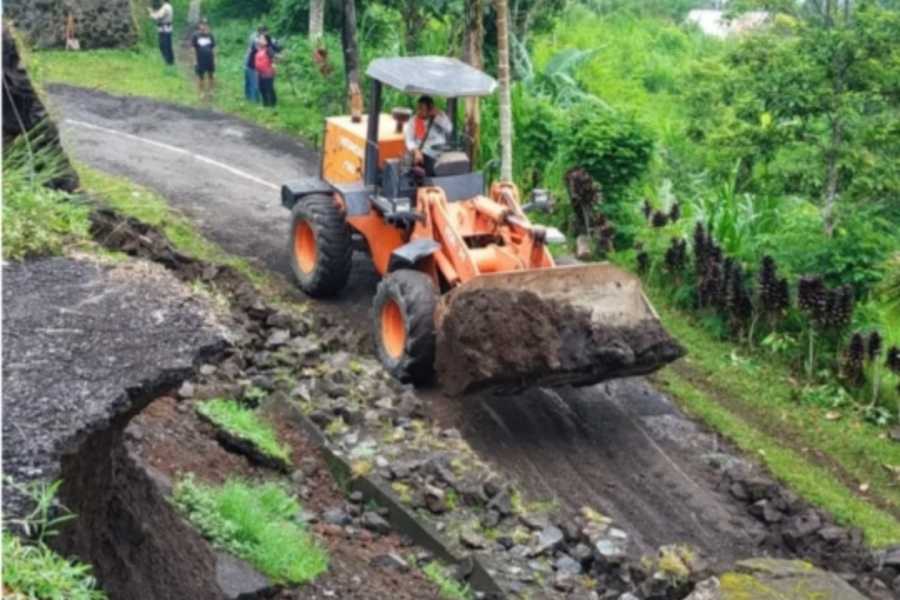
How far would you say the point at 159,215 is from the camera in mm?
16750

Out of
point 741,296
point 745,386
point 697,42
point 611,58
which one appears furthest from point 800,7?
point 697,42

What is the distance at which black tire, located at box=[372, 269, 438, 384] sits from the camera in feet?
40.4

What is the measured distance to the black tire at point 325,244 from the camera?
14.2 m

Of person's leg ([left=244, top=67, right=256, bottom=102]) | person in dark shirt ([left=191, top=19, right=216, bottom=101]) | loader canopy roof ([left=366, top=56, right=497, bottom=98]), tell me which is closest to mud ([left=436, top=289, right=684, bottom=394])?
loader canopy roof ([left=366, top=56, right=497, bottom=98])

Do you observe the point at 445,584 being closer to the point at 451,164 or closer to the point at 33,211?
the point at 33,211

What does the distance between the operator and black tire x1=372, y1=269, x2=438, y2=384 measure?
124 cm

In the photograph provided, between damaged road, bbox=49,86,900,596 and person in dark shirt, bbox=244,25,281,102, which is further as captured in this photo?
person in dark shirt, bbox=244,25,281,102

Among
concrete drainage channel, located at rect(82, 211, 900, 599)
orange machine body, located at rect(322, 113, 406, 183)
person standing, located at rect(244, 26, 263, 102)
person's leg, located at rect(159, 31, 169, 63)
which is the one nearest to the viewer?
concrete drainage channel, located at rect(82, 211, 900, 599)

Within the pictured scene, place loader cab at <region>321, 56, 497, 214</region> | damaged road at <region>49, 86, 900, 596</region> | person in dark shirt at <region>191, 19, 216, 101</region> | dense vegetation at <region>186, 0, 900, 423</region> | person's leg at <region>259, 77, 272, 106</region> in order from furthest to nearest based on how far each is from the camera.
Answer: person in dark shirt at <region>191, 19, 216, 101</region> < person's leg at <region>259, 77, 272, 106</region> < dense vegetation at <region>186, 0, 900, 423</region> < loader cab at <region>321, 56, 497, 214</region> < damaged road at <region>49, 86, 900, 596</region>

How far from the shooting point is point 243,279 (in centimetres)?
1493

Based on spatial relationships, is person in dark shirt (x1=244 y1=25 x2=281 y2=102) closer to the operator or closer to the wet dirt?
the operator

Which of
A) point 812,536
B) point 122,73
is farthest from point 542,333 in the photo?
point 122,73

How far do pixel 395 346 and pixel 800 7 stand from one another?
593cm

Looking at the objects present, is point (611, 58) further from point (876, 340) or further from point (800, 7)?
point (876, 340)
